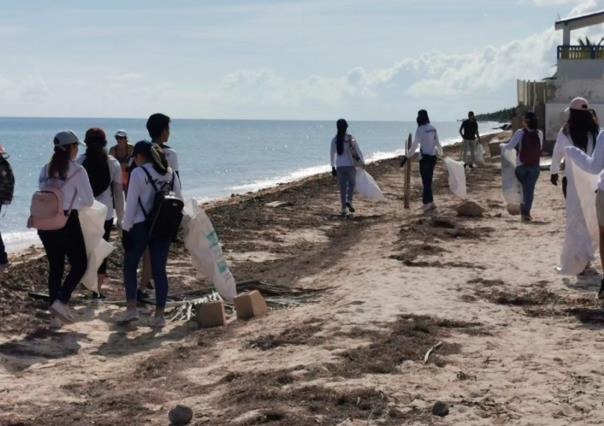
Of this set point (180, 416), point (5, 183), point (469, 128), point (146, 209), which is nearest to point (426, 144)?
point (5, 183)

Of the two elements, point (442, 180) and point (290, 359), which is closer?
point (290, 359)

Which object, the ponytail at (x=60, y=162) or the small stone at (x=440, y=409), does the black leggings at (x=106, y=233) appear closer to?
the ponytail at (x=60, y=162)

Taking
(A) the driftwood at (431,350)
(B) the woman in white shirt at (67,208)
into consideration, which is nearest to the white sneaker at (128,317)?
(B) the woman in white shirt at (67,208)

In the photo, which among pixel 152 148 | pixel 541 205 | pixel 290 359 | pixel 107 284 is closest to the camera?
pixel 290 359

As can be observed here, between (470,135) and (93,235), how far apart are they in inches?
835

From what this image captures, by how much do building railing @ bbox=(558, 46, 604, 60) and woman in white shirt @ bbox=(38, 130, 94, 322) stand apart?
28.4 meters

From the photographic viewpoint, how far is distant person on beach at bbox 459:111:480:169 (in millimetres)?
28109

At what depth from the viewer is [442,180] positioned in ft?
86.3

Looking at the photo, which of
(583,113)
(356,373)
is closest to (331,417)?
(356,373)

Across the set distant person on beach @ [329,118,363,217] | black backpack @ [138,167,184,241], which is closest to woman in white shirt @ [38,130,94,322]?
black backpack @ [138,167,184,241]

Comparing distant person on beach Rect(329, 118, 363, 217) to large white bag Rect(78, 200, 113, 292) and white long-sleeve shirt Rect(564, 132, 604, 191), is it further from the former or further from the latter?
white long-sleeve shirt Rect(564, 132, 604, 191)

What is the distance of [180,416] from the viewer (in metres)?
5.52

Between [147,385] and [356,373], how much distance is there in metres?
1.36

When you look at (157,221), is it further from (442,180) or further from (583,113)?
(442,180)
